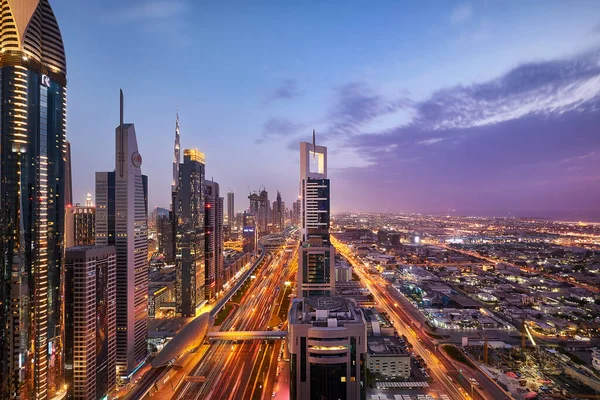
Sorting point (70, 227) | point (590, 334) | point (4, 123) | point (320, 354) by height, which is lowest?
point (590, 334)

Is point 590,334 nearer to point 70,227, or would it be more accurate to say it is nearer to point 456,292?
point 456,292

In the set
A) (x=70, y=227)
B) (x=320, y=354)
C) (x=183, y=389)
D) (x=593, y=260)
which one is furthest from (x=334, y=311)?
(x=593, y=260)

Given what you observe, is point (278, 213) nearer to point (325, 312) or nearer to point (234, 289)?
point (234, 289)

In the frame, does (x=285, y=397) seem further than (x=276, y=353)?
No

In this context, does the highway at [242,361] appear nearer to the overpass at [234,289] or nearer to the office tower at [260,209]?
the overpass at [234,289]

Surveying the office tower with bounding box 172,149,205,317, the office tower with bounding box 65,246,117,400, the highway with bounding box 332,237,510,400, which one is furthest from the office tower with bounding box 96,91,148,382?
the highway with bounding box 332,237,510,400

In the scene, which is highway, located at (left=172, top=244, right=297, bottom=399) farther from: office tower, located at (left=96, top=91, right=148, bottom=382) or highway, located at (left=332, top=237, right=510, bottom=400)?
highway, located at (left=332, top=237, right=510, bottom=400)
